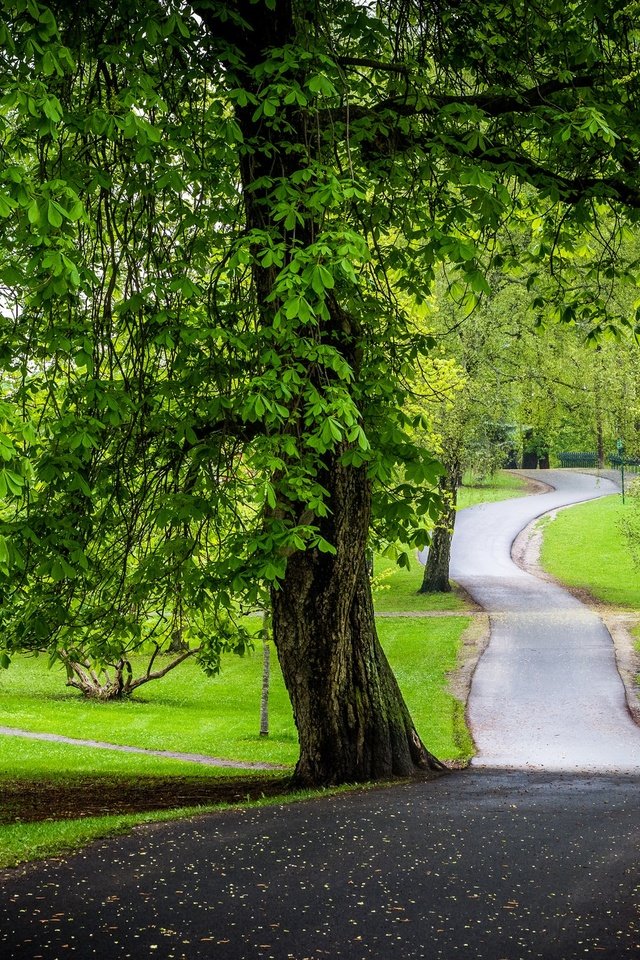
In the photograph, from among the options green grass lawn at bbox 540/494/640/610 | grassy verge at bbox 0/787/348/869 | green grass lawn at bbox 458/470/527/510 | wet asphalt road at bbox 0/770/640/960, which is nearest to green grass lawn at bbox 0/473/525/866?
grassy verge at bbox 0/787/348/869

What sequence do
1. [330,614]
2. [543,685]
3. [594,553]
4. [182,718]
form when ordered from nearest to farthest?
Answer: [330,614], [543,685], [182,718], [594,553]

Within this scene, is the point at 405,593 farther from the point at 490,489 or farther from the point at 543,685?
the point at 490,489

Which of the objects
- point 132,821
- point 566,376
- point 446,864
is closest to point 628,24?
point 446,864

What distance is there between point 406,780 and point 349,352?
5.10m

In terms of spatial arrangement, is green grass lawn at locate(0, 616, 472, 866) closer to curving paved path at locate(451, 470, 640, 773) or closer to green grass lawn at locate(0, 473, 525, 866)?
green grass lawn at locate(0, 473, 525, 866)

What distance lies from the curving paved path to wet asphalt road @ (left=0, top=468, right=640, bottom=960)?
705cm

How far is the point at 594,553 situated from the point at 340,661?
33.6 meters

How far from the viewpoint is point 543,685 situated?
21.7 m

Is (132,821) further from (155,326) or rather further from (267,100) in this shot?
(267,100)

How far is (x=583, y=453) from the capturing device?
78.5m

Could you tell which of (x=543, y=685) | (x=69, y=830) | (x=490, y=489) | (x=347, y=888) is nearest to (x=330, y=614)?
(x=69, y=830)

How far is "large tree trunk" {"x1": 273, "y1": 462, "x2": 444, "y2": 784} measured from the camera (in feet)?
34.4

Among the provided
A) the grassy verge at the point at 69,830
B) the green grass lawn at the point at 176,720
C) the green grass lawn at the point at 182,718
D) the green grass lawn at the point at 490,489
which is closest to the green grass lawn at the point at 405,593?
the green grass lawn at the point at 182,718

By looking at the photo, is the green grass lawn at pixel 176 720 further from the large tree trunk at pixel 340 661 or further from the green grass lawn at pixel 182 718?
A: the large tree trunk at pixel 340 661
